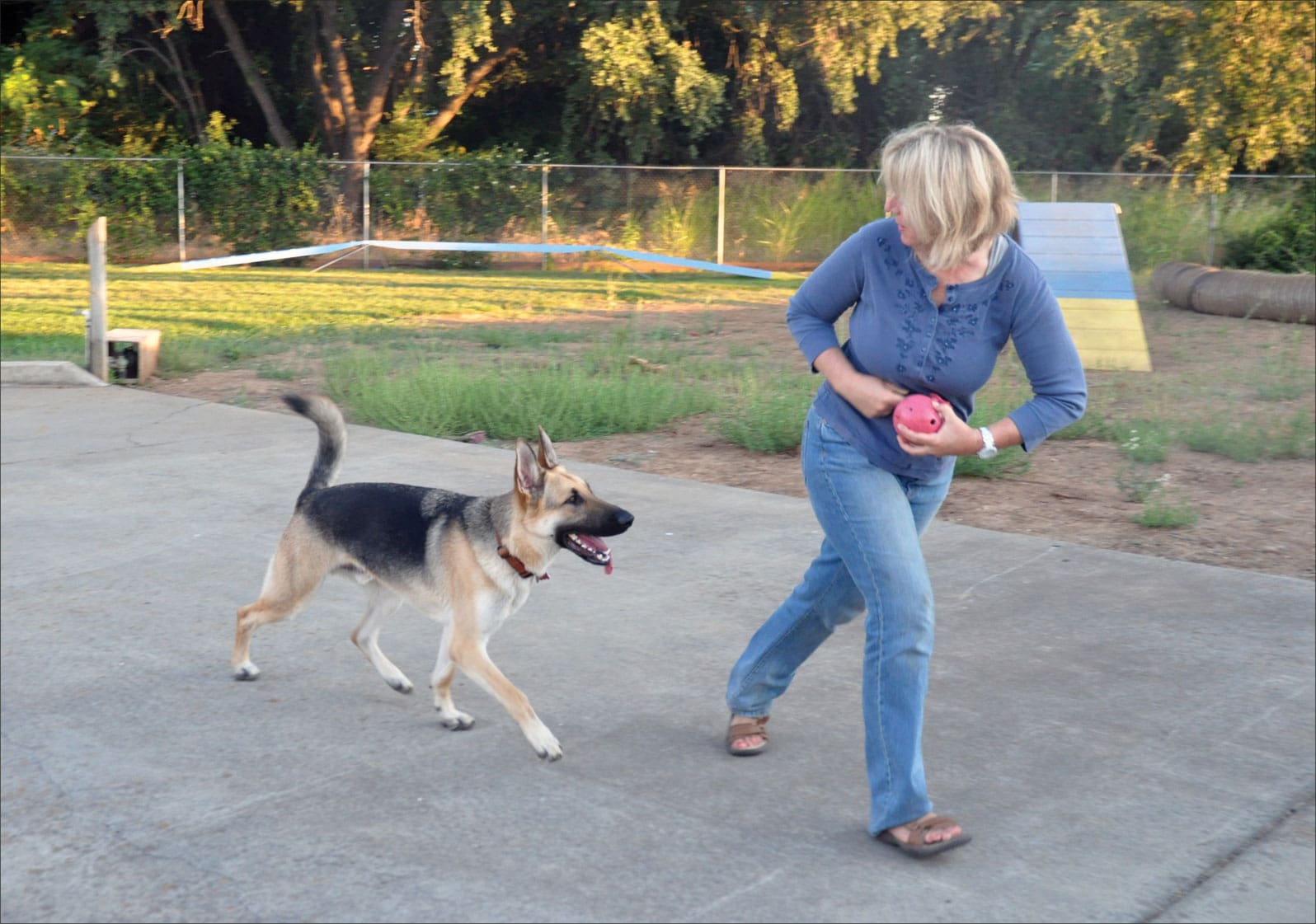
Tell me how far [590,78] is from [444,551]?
22.5 meters

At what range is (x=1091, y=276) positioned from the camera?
14.2 metres

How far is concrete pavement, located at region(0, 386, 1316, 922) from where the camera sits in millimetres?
3535

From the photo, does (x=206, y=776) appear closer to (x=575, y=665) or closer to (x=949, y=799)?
(x=575, y=665)

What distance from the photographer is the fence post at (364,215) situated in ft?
81.9

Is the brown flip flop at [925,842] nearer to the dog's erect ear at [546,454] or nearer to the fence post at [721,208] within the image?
the dog's erect ear at [546,454]

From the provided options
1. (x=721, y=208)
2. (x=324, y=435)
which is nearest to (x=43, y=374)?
(x=324, y=435)

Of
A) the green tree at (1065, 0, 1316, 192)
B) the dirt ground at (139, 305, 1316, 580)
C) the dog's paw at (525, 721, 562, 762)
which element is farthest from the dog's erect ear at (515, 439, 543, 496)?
the green tree at (1065, 0, 1316, 192)

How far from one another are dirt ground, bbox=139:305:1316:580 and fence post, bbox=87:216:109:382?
1.01 m

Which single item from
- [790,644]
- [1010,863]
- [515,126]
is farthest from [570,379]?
[515,126]

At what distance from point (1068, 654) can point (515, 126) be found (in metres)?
25.5

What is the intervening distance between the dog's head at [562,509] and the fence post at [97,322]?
7873 mm

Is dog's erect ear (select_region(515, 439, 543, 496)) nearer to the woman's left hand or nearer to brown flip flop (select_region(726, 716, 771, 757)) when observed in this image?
brown flip flop (select_region(726, 716, 771, 757))

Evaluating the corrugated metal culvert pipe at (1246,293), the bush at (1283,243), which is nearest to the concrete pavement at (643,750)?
the corrugated metal culvert pipe at (1246,293)

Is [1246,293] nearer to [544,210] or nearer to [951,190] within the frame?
[544,210]
